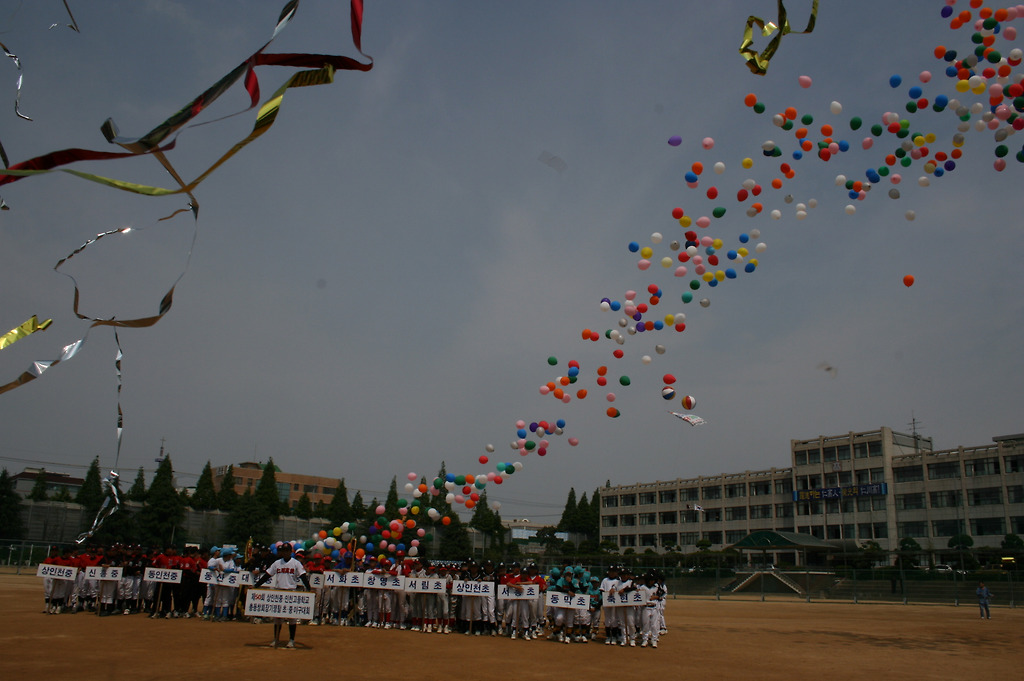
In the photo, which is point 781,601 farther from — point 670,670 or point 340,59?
point 340,59

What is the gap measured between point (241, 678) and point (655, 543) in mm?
73558

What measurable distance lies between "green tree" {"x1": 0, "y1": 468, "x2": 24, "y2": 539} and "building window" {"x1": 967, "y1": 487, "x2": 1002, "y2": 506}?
66.9 metres

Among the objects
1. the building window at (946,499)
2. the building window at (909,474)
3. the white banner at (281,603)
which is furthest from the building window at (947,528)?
the white banner at (281,603)

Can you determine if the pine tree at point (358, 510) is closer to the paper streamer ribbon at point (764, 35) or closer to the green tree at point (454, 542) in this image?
the green tree at point (454, 542)

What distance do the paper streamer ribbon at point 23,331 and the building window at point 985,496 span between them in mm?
62301

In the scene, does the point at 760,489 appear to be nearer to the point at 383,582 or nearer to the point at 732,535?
the point at 732,535

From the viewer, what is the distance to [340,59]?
4.88 metres

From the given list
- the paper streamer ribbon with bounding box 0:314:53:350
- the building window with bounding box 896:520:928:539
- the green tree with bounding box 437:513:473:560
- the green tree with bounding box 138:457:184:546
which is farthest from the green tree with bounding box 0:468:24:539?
the building window with bounding box 896:520:928:539

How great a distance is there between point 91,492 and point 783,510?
190 feet

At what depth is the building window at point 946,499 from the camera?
5534 cm

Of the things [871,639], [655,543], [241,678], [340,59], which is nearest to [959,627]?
[871,639]

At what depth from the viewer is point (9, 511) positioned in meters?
46.5

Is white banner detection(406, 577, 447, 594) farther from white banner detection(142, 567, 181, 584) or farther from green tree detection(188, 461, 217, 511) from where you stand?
green tree detection(188, 461, 217, 511)

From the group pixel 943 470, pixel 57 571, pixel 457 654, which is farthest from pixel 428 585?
pixel 943 470
